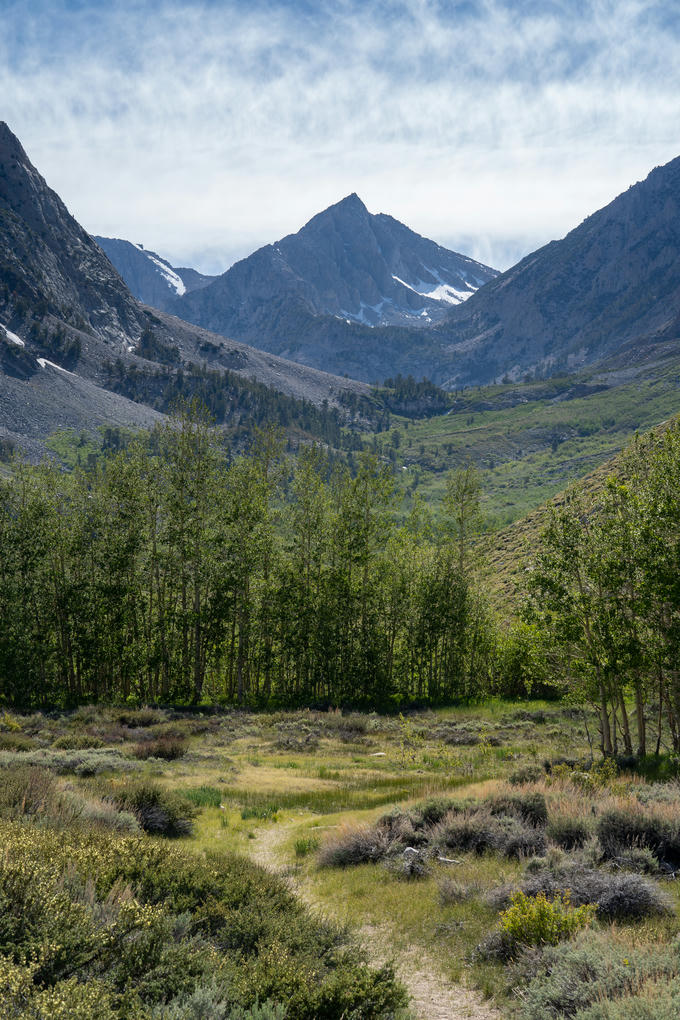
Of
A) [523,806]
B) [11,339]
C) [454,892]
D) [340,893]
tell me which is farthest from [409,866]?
[11,339]

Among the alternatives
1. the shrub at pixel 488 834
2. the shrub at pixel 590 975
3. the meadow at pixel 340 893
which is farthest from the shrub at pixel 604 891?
the shrub at pixel 488 834

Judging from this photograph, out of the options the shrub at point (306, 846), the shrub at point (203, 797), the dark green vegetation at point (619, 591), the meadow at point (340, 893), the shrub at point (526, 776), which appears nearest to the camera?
the meadow at point (340, 893)

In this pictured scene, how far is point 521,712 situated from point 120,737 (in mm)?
19496

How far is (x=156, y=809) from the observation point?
1198cm

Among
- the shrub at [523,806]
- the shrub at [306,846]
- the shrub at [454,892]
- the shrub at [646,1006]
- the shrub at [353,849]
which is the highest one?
the shrub at [646,1006]

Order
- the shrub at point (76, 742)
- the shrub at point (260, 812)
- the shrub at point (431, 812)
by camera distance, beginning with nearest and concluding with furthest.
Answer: the shrub at point (431, 812), the shrub at point (260, 812), the shrub at point (76, 742)

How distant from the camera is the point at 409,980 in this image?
6711 mm

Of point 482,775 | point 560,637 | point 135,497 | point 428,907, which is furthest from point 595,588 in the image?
point 135,497

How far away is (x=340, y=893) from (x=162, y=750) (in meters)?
12.4

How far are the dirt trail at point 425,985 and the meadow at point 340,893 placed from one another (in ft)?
0.09

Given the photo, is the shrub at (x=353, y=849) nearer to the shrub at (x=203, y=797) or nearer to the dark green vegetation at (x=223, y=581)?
the shrub at (x=203, y=797)

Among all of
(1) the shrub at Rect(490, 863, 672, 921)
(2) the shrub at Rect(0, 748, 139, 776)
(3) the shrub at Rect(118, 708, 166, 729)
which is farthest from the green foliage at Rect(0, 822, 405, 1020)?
(3) the shrub at Rect(118, 708, 166, 729)

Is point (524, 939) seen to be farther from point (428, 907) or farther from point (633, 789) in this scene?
point (633, 789)

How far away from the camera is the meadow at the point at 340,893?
16.2ft
